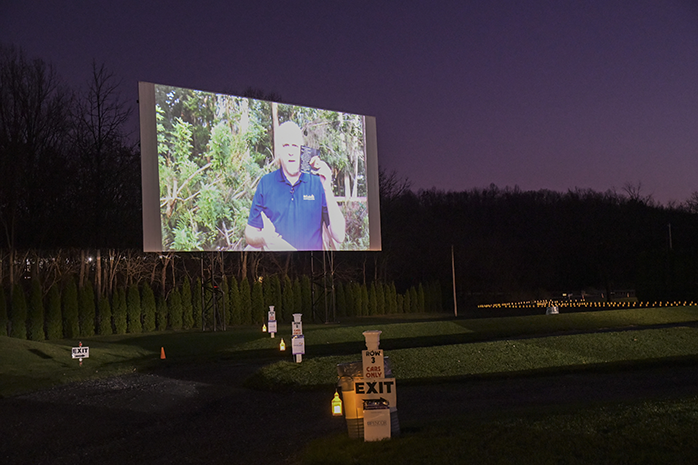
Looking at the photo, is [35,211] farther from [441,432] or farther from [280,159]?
[441,432]

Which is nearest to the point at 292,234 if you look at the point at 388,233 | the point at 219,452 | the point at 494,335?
the point at 494,335

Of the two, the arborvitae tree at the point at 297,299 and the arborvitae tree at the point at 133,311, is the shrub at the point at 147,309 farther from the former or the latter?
the arborvitae tree at the point at 297,299

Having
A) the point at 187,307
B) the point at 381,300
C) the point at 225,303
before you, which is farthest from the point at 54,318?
the point at 381,300

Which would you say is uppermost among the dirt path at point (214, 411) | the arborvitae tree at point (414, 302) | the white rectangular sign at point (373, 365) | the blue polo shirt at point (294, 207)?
the blue polo shirt at point (294, 207)

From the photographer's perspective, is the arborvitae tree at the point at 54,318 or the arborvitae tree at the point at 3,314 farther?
the arborvitae tree at the point at 54,318

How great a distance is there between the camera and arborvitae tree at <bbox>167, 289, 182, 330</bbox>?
32.1 m

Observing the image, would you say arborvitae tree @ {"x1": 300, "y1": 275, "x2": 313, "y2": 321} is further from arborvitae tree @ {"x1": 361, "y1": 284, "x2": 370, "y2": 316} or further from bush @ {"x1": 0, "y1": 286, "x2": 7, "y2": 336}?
bush @ {"x1": 0, "y1": 286, "x2": 7, "y2": 336}

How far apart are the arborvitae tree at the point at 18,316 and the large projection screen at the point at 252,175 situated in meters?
8.83

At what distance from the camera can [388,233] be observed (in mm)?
55125

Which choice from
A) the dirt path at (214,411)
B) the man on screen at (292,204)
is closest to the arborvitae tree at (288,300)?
the man on screen at (292,204)

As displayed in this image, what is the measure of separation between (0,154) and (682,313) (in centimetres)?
3292

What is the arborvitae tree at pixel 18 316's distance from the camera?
26703mm

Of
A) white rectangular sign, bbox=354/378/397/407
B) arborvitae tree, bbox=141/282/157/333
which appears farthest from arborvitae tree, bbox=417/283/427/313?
white rectangular sign, bbox=354/378/397/407

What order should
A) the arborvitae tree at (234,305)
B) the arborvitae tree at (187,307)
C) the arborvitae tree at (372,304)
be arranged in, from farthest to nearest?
the arborvitae tree at (372,304) → the arborvitae tree at (234,305) → the arborvitae tree at (187,307)
